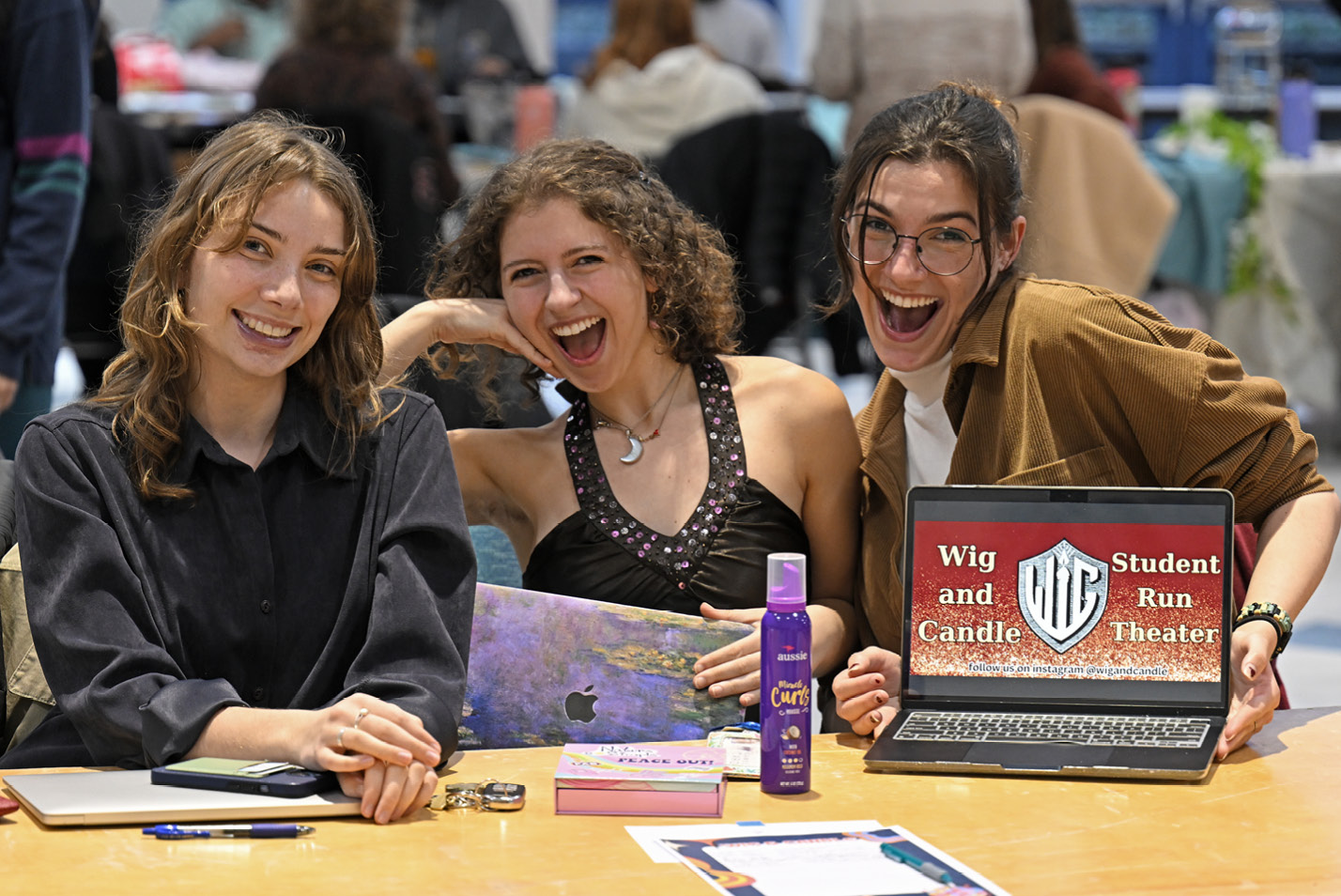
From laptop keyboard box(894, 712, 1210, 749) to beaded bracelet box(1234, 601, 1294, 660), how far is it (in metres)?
0.16

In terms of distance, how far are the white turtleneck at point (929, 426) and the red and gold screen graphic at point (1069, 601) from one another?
0.35 metres

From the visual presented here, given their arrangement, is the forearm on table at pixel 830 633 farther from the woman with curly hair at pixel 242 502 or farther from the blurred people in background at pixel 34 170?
the blurred people in background at pixel 34 170

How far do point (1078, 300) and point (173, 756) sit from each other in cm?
121

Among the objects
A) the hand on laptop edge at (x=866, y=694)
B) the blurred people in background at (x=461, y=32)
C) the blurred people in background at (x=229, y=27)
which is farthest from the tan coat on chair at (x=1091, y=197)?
the blurred people in background at (x=229, y=27)

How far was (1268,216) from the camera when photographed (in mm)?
5551

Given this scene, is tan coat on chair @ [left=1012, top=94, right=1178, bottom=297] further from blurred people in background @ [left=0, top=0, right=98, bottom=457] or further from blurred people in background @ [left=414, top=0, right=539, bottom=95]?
blurred people in background @ [left=0, top=0, right=98, bottom=457]

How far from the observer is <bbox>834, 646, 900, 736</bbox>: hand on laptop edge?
5.73 ft

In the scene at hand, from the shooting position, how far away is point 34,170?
2.73 meters

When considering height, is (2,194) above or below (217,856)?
above

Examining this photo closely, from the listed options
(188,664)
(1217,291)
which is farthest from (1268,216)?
(188,664)

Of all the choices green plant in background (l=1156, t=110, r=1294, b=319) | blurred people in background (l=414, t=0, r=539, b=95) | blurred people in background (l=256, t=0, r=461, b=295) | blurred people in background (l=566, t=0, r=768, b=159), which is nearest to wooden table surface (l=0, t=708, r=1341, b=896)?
blurred people in background (l=256, t=0, r=461, b=295)

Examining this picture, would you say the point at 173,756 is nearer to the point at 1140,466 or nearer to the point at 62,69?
the point at 1140,466

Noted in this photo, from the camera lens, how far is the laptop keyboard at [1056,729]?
5.40 feet

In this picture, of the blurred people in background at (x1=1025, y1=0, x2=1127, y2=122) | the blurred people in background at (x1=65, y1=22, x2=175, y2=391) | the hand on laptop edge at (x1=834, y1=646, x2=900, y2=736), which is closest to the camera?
the hand on laptop edge at (x1=834, y1=646, x2=900, y2=736)
